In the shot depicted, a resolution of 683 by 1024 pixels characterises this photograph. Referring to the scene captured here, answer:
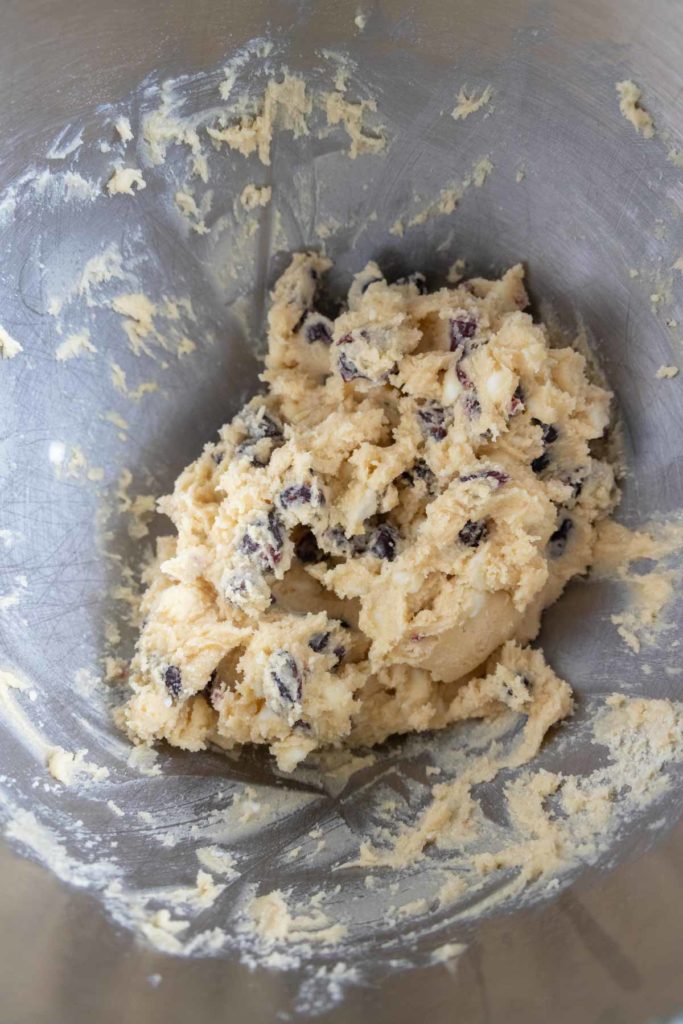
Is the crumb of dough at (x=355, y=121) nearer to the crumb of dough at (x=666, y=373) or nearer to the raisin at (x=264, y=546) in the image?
the crumb of dough at (x=666, y=373)

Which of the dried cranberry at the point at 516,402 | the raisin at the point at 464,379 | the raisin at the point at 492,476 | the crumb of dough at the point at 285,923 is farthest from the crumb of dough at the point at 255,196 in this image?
the crumb of dough at the point at 285,923

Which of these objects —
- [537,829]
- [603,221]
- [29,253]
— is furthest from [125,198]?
[537,829]

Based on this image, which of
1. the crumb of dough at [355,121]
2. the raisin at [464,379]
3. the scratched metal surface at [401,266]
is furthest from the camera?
the crumb of dough at [355,121]

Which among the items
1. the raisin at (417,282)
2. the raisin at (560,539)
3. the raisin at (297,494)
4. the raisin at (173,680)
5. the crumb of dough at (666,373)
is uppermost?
the crumb of dough at (666,373)

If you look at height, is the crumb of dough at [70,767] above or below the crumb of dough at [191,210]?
below

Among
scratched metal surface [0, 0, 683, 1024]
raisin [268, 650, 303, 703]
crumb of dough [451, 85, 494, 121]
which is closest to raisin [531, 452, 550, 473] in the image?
scratched metal surface [0, 0, 683, 1024]

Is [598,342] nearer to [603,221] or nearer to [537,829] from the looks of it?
[603,221]
